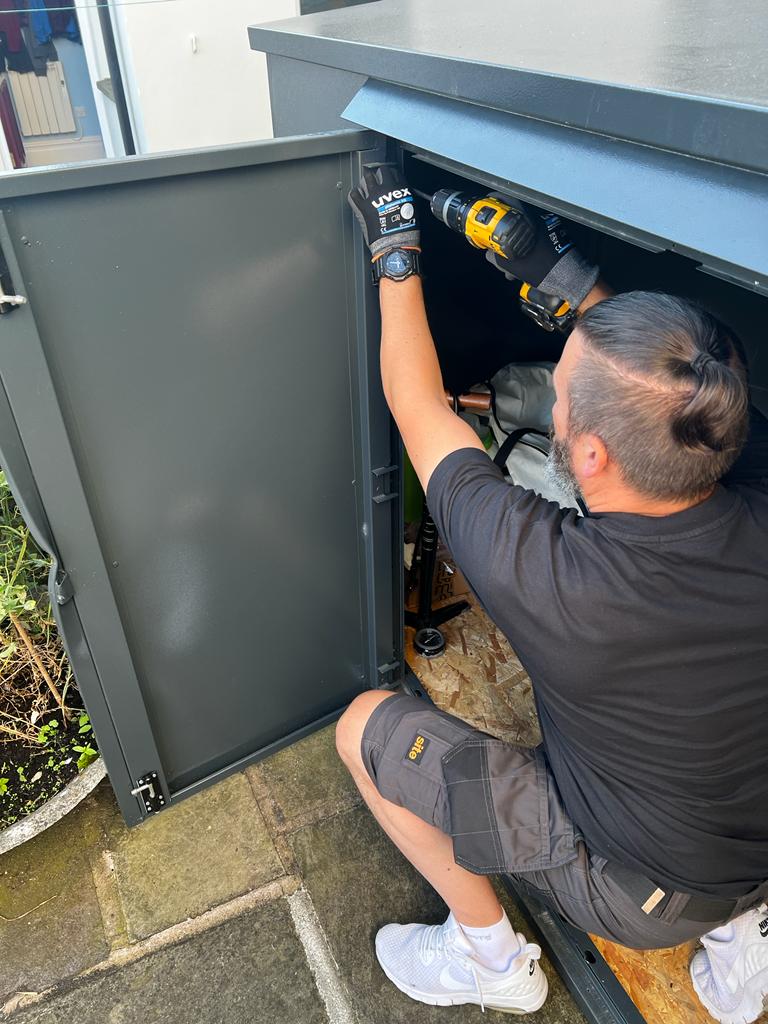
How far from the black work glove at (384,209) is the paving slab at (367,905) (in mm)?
1584

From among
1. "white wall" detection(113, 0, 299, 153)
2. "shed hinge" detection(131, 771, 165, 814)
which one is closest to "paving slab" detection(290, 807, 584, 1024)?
"shed hinge" detection(131, 771, 165, 814)

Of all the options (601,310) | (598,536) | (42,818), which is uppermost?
(601,310)

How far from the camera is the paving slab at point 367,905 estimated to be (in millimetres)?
1677

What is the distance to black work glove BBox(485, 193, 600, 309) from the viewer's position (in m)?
1.49

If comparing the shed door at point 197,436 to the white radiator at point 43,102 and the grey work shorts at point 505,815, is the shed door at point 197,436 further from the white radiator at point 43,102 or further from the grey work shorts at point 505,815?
the white radiator at point 43,102

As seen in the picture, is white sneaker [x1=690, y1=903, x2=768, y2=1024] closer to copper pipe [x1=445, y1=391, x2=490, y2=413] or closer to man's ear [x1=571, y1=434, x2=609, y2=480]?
man's ear [x1=571, y1=434, x2=609, y2=480]

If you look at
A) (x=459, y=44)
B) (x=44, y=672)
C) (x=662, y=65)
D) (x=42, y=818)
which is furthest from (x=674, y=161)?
(x=42, y=818)

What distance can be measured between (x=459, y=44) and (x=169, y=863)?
2.11m

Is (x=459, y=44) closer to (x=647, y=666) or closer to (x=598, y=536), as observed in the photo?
(x=598, y=536)

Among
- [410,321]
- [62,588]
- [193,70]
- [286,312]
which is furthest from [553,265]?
[193,70]

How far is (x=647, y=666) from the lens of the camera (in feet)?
3.76

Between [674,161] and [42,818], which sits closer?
[674,161]

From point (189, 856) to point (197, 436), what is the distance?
47.5 inches

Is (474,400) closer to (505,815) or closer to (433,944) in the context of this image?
(505,815)
